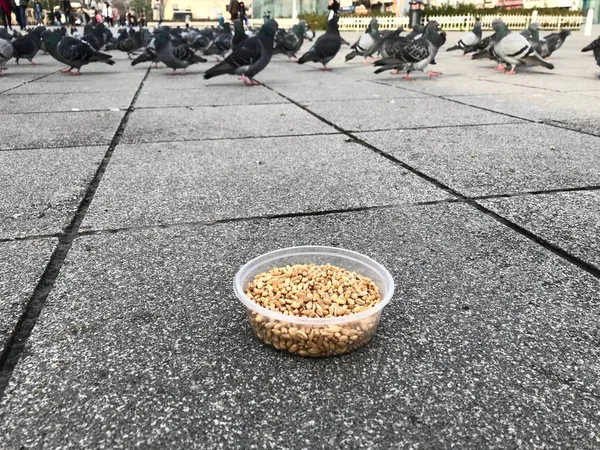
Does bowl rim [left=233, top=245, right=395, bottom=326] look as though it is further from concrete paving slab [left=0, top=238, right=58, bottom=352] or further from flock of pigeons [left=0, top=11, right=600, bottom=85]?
flock of pigeons [left=0, top=11, right=600, bottom=85]

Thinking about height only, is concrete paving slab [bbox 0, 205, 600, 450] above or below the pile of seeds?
below

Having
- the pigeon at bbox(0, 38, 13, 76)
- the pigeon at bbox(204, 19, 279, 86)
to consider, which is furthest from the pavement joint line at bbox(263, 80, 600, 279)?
the pigeon at bbox(0, 38, 13, 76)

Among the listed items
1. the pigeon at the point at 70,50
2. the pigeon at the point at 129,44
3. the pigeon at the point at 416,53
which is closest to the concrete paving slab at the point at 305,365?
the pigeon at the point at 416,53

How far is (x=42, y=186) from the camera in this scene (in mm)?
3215

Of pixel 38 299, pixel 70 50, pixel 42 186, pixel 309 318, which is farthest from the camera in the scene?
pixel 70 50

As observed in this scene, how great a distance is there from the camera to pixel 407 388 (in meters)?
1.45

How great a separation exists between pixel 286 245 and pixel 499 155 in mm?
2300

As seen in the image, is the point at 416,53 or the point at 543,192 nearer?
the point at 543,192

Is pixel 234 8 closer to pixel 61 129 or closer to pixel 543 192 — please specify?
pixel 61 129

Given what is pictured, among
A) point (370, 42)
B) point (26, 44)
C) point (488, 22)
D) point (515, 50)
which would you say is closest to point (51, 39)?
point (26, 44)

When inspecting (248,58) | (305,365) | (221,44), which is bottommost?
(305,365)

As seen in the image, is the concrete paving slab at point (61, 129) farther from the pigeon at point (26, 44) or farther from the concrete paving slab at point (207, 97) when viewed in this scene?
the pigeon at point (26, 44)

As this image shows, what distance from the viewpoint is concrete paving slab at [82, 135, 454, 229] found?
9.25ft

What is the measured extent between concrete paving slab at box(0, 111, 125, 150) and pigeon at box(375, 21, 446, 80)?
16.6 feet
